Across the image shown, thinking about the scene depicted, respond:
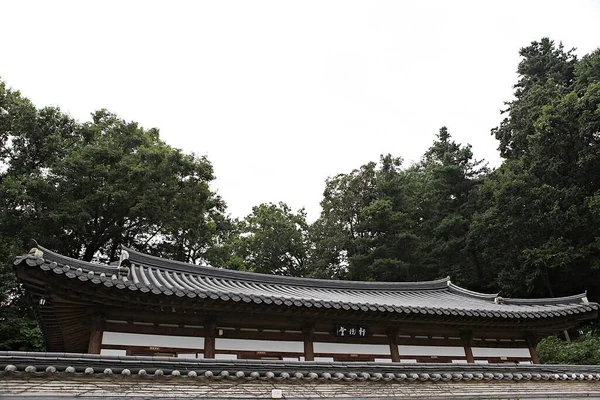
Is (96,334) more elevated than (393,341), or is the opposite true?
(96,334)

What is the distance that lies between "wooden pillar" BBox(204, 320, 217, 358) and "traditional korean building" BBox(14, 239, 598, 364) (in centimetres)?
2

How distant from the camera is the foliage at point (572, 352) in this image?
785 inches

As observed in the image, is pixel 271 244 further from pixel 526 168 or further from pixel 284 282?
pixel 284 282

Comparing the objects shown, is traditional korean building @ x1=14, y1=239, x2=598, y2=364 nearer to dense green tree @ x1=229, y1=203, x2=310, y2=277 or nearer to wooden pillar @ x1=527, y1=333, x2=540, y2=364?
wooden pillar @ x1=527, y1=333, x2=540, y2=364

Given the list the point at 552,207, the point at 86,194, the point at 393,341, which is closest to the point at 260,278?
the point at 393,341

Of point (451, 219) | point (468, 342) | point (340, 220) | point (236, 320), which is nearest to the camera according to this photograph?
point (236, 320)

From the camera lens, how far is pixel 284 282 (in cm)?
1623

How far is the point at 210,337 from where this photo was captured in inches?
395

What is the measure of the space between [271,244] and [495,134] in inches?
985

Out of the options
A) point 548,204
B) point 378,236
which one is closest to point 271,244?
point 378,236

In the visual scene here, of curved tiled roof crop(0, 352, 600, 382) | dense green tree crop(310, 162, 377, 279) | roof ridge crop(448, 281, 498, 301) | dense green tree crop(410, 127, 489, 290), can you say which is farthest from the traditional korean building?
dense green tree crop(310, 162, 377, 279)

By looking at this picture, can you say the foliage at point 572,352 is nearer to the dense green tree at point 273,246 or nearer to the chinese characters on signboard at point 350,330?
the chinese characters on signboard at point 350,330

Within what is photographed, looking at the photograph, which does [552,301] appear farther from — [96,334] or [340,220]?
[340,220]

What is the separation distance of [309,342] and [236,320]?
2078 mm
